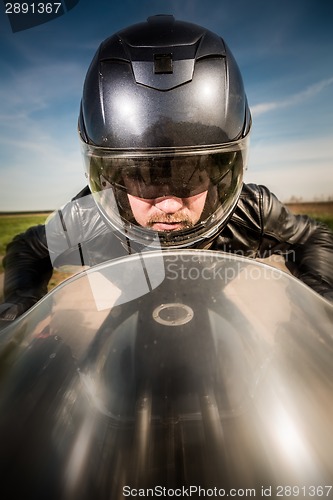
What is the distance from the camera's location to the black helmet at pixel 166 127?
1.46 meters

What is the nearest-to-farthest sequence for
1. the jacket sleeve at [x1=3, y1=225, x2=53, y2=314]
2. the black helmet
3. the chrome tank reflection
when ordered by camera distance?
the chrome tank reflection, the black helmet, the jacket sleeve at [x1=3, y1=225, x2=53, y2=314]

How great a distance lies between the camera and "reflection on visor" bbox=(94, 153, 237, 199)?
4.87 feet

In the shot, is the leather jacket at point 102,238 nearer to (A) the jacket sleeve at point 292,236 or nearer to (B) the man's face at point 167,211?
(A) the jacket sleeve at point 292,236

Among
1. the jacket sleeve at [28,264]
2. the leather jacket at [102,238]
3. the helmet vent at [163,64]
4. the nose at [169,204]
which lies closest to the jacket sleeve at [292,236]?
the leather jacket at [102,238]

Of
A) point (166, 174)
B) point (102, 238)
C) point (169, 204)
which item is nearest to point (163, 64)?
point (166, 174)

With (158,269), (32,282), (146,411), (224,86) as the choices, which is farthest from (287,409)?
(32,282)

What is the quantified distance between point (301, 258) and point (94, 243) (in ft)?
4.08

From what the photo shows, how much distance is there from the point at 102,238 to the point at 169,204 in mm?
720

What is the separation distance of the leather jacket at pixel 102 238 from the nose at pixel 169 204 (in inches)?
21.7

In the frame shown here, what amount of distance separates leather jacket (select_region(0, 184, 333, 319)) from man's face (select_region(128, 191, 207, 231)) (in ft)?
1.50

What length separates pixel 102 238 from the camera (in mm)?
2166

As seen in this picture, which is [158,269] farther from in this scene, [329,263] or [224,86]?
[329,263]

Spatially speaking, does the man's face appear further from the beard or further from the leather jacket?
the leather jacket

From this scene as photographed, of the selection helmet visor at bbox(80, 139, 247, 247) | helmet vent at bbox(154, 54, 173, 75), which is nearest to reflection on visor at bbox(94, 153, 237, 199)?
helmet visor at bbox(80, 139, 247, 247)
